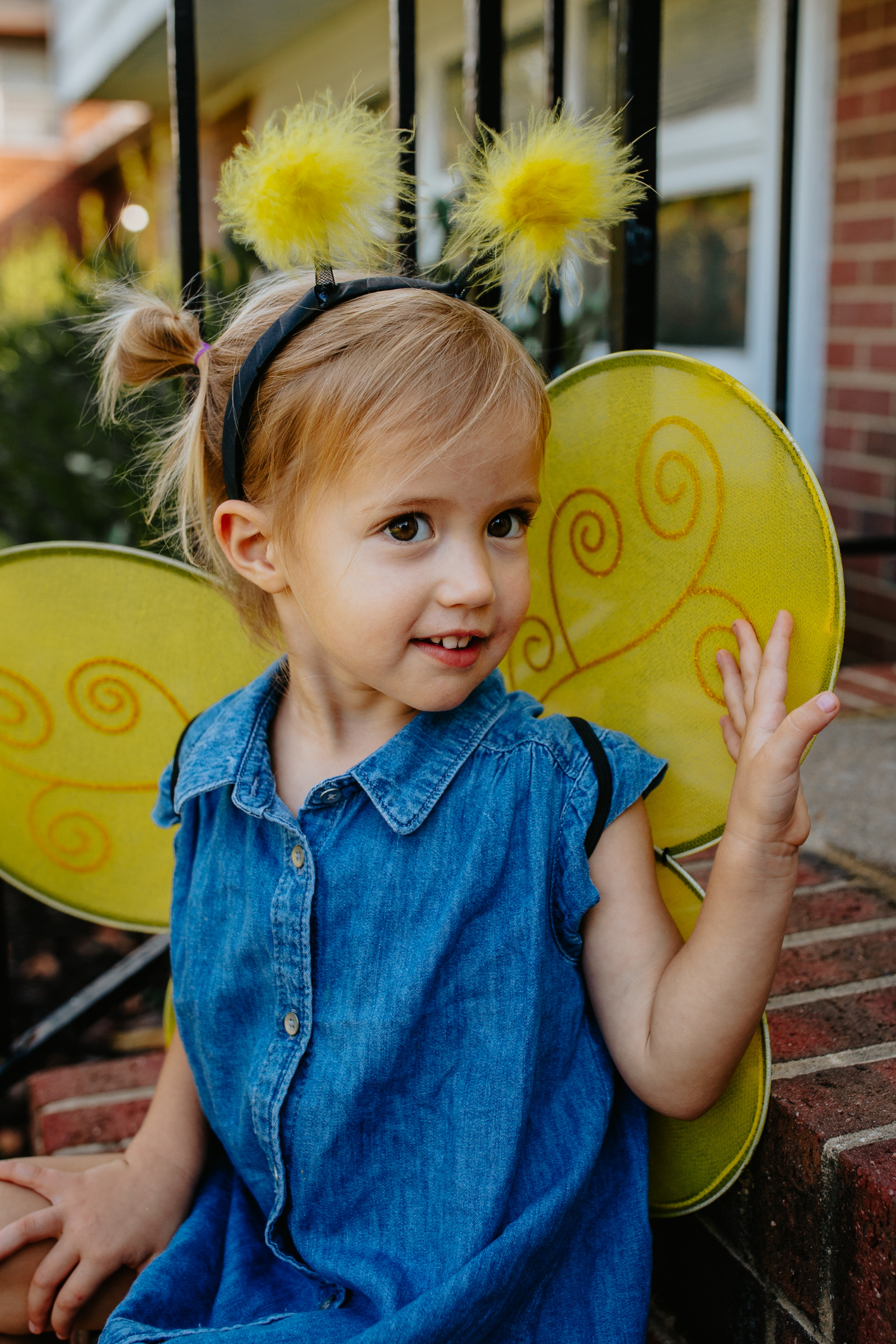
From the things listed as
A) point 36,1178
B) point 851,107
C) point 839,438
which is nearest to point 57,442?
point 839,438

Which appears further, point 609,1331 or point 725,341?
point 725,341

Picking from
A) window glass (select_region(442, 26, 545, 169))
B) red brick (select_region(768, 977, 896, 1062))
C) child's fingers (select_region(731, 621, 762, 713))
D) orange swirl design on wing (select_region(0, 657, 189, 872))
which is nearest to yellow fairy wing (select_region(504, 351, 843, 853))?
child's fingers (select_region(731, 621, 762, 713))

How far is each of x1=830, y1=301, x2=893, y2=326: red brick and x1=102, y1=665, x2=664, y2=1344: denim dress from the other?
8.74ft

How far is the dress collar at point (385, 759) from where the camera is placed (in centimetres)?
108

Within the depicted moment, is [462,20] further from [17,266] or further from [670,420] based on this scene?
[670,420]

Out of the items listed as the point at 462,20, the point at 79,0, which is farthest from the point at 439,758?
the point at 79,0

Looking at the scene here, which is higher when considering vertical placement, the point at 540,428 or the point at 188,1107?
the point at 540,428

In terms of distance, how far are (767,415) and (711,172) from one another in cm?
355

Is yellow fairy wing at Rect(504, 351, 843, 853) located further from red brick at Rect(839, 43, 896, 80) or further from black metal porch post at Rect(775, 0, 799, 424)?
red brick at Rect(839, 43, 896, 80)

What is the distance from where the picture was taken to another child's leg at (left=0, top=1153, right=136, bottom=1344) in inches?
45.5

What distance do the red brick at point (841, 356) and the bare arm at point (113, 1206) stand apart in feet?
9.89

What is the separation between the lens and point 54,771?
4.56 feet

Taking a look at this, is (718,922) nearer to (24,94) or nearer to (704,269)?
(704,269)

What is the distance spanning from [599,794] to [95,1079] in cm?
96
